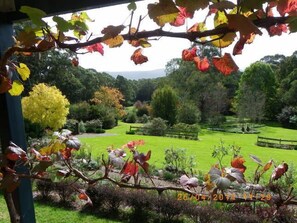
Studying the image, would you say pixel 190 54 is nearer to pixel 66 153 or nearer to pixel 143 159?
pixel 143 159

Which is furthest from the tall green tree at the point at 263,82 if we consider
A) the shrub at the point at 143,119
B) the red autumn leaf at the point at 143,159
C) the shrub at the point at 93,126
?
the red autumn leaf at the point at 143,159

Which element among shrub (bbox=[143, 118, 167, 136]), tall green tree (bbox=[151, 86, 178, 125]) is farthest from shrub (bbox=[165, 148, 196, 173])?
tall green tree (bbox=[151, 86, 178, 125])

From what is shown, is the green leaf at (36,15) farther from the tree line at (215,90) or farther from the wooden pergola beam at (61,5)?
the tree line at (215,90)

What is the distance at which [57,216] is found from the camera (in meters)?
4.59

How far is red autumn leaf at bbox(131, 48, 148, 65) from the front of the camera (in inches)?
22.5

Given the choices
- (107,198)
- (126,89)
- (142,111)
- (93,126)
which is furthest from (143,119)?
(107,198)

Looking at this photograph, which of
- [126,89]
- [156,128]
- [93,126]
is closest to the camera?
[156,128]

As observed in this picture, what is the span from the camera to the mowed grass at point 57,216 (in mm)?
4395

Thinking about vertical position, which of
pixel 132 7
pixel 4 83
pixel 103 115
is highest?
pixel 132 7

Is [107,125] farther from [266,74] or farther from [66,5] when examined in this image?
[66,5]

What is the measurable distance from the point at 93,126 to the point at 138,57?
18.0 meters

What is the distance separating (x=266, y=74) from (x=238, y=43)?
23612 millimetres

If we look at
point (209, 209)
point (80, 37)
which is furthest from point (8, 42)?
point (209, 209)

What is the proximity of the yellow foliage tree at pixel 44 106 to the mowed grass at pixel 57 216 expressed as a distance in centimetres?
580
